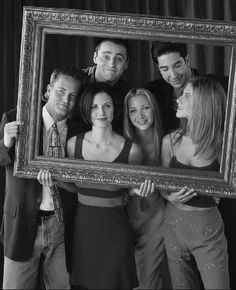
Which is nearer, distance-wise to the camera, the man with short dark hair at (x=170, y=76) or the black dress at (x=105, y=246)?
the man with short dark hair at (x=170, y=76)

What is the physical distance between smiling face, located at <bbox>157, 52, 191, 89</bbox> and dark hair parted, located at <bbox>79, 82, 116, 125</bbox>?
19cm

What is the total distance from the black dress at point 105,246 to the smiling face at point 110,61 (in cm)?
42

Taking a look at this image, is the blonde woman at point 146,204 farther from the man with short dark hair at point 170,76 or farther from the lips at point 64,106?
the lips at point 64,106

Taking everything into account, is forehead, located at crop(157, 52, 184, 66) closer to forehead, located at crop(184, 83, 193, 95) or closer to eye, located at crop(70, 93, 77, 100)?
forehead, located at crop(184, 83, 193, 95)

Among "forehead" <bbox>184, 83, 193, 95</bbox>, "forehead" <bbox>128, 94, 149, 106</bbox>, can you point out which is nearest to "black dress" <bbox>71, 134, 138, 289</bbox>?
"forehead" <bbox>128, 94, 149, 106</bbox>

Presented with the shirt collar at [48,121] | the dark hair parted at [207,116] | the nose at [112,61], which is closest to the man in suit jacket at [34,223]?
the shirt collar at [48,121]

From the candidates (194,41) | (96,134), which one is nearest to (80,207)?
(96,134)

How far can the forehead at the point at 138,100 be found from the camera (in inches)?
59.1

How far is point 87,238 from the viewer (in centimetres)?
163

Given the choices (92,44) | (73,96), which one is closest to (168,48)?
(92,44)

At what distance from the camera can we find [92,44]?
1.50 metres

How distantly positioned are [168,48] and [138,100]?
8.1 inches

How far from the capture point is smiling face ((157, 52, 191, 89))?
1478 millimetres

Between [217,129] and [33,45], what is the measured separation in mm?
703
